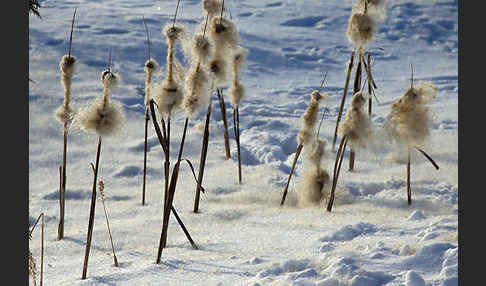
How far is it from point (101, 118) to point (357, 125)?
1417mm

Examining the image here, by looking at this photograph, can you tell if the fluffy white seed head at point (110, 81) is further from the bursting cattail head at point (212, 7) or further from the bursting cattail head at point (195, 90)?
the bursting cattail head at point (212, 7)

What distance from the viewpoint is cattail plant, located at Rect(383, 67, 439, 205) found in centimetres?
Result: 264

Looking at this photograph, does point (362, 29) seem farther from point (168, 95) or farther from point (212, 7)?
point (168, 95)

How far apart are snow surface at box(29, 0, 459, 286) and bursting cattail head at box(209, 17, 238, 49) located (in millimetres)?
777

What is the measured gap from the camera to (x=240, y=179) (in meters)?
3.76

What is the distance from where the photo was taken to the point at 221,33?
8.52 ft

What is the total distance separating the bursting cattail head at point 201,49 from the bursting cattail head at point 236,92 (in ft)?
4.88

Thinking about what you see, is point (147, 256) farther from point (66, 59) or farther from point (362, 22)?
point (362, 22)

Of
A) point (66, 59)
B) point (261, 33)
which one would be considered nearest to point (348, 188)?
point (66, 59)

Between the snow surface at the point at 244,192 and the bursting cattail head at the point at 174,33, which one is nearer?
the snow surface at the point at 244,192

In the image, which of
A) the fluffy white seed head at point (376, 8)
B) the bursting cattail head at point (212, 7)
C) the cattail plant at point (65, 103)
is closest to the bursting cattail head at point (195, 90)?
the cattail plant at point (65, 103)

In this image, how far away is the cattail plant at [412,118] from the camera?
2641mm

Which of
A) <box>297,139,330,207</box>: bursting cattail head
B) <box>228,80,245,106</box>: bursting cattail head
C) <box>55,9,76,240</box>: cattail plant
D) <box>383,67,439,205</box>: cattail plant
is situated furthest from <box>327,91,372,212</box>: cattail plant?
<box>55,9,76,240</box>: cattail plant

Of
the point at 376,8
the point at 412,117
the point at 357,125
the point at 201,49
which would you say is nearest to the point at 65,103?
the point at 201,49
